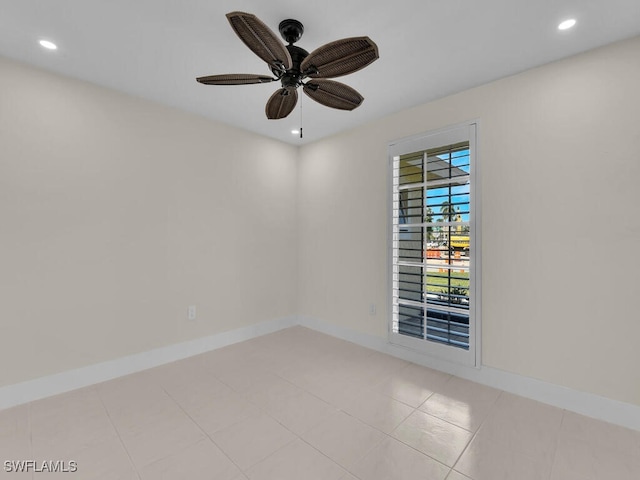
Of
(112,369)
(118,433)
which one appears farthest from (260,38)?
(112,369)

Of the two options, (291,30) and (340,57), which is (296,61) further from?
(340,57)

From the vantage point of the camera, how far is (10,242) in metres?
2.19

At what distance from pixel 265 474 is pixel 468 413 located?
4.79 ft

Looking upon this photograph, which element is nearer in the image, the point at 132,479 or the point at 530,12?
the point at 132,479

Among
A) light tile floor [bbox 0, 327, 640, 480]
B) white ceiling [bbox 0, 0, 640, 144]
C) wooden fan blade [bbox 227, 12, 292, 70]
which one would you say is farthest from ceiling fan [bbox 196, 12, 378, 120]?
light tile floor [bbox 0, 327, 640, 480]

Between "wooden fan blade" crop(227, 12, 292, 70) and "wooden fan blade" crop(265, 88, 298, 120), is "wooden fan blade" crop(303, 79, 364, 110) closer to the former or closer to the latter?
"wooden fan blade" crop(265, 88, 298, 120)

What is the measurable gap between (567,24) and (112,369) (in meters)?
4.28

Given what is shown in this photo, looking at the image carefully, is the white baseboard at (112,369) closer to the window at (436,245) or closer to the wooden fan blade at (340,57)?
the window at (436,245)

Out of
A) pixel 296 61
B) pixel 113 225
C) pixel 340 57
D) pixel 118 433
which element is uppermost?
pixel 296 61

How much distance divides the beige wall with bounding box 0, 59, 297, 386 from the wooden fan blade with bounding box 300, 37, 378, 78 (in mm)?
1995

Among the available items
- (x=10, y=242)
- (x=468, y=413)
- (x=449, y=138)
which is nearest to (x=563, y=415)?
(x=468, y=413)

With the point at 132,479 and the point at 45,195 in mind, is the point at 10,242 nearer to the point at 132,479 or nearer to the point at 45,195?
the point at 45,195

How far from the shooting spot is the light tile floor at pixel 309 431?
1.58 m

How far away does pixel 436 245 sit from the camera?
279 centimetres
